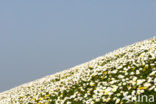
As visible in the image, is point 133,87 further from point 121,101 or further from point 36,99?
point 36,99

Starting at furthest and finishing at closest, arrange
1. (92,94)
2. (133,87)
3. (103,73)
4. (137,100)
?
(103,73) → (92,94) → (133,87) → (137,100)

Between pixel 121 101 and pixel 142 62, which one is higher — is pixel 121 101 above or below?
below

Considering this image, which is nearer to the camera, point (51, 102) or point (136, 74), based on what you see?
point (136, 74)

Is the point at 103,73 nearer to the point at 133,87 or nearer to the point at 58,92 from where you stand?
the point at 58,92

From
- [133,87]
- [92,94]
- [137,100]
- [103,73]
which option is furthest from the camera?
[103,73]

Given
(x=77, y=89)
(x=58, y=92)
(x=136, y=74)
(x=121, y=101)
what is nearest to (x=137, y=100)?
(x=121, y=101)

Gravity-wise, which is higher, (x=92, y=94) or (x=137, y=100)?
(x=92, y=94)

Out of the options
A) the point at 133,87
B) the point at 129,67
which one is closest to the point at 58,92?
the point at 129,67

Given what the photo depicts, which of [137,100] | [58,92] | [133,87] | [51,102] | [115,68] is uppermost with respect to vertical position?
[115,68]

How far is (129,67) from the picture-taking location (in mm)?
11938

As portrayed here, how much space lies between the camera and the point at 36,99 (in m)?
13.9

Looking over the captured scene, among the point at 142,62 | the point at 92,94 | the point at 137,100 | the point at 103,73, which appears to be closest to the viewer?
the point at 137,100

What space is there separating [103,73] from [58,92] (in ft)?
7.87

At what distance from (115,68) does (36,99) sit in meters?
4.21
